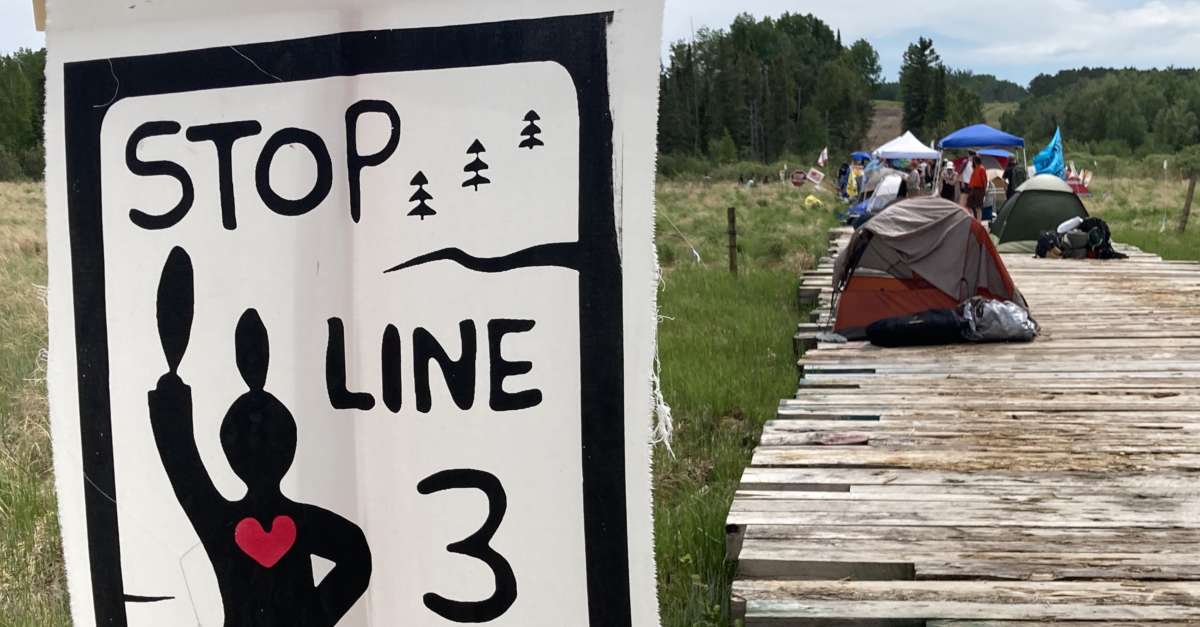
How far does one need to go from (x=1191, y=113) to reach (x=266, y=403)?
9127 centimetres

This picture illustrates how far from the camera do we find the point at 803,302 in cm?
1082

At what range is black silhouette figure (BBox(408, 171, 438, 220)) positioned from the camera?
1216 mm

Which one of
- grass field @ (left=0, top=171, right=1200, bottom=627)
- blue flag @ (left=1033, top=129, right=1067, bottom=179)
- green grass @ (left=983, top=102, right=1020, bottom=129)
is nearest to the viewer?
grass field @ (left=0, top=171, right=1200, bottom=627)

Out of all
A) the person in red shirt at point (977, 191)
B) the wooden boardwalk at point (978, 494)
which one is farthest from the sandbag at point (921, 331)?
the person in red shirt at point (977, 191)

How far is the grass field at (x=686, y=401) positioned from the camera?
375 centimetres

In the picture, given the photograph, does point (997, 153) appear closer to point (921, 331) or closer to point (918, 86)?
point (921, 331)

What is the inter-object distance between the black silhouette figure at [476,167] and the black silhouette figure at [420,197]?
50 millimetres

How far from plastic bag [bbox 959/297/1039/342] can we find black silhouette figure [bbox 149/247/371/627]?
7063 mm

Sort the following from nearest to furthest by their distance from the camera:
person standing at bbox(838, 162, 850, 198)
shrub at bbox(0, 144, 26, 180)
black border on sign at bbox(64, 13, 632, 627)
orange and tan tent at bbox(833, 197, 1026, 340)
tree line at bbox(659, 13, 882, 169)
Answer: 1. black border on sign at bbox(64, 13, 632, 627)
2. orange and tan tent at bbox(833, 197, 1026, 340)
3. person standing at bbox(838, 162, 850, 198)
4. shrub at bbox(0, 144, 26, 180)
5. tree line at bbox(659, 13, 882, 169)

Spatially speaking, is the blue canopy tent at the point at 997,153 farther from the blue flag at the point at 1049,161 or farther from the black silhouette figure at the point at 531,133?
the black silhouette figure at the point at 531,133

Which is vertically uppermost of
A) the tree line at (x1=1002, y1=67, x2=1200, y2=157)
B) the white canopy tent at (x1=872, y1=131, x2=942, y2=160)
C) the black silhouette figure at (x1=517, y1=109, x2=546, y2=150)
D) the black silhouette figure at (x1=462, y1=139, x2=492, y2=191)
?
the tree line at (x1=1002, y1=67, x2=1200, y2=157)

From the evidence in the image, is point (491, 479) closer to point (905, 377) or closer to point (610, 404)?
point (610, 404)

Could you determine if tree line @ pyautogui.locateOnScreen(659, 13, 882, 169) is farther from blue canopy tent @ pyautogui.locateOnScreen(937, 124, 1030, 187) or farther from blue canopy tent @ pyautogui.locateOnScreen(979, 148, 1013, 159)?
blue canopy tent @ pyautogui.locateOnScreen(937, 124, 1030, 187)

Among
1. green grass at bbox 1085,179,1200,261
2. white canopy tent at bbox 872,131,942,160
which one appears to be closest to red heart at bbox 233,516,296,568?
green grass at bbox 1085,179,1200,261
